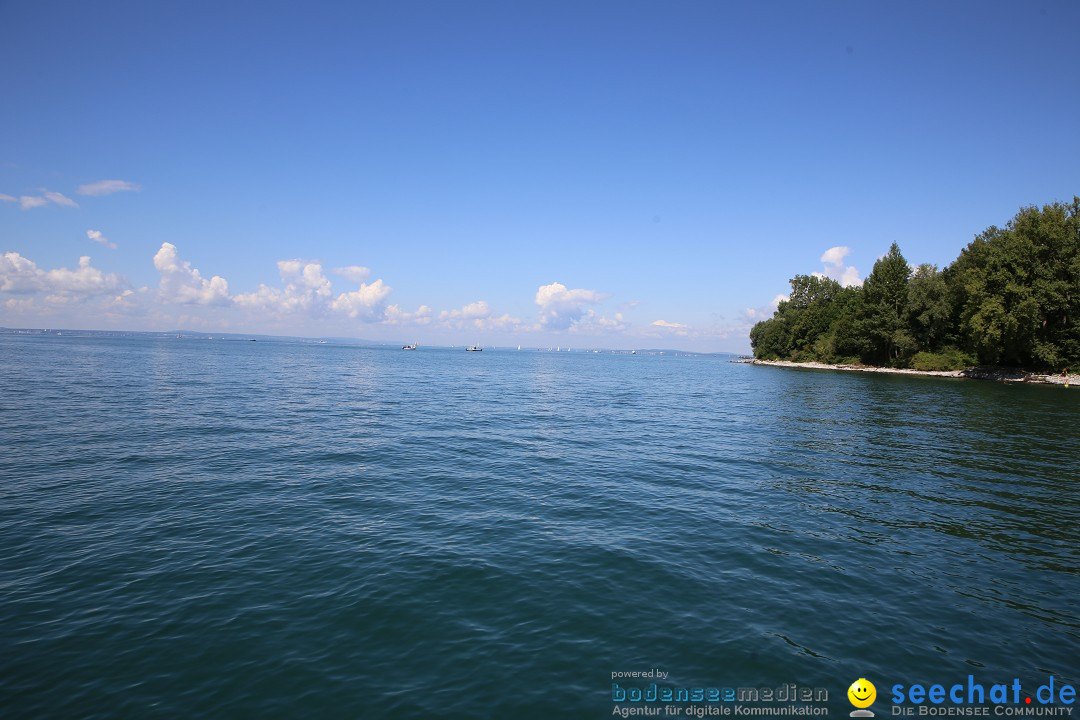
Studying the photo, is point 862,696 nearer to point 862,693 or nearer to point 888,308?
point 862,693

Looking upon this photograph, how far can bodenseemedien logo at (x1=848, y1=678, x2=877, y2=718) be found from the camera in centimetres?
855

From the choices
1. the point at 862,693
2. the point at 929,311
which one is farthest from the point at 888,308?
the point at 862,693

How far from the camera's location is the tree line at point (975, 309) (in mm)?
81062

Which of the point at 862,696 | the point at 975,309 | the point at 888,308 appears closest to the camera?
the point at 862,696

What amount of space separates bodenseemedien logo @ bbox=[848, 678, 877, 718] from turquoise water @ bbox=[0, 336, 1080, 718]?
15 centimetres

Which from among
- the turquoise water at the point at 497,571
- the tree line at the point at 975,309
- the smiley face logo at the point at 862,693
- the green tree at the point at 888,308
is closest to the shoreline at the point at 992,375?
the tree line at the point at 975,309

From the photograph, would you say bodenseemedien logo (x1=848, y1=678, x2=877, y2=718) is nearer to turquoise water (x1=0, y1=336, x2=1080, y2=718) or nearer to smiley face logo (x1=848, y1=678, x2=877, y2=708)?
smiley face logo (x1=848, y1=678, x2=877, y2=708)

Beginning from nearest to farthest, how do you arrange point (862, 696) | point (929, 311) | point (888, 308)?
1. point (862, 696)
2. point (929, 311)
3. point (888, 308)

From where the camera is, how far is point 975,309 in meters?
91.8

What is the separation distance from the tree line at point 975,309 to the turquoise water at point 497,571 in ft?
234

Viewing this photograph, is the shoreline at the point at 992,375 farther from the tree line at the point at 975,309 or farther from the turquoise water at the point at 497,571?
the turquoise water at the point at 497,571

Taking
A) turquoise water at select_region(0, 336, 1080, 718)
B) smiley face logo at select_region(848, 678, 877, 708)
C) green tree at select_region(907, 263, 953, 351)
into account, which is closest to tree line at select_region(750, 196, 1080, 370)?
green tree at select_region(907, 263, 953, 351)

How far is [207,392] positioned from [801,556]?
56939 millimetres

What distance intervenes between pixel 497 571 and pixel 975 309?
378 ft
